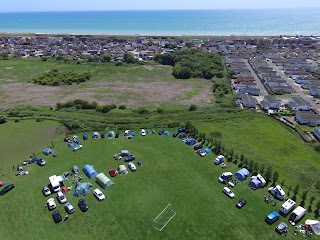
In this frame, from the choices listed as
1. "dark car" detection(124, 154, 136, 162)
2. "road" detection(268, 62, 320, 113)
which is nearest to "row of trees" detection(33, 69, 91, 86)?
"dark car" detection(124, 154, 136, 162)

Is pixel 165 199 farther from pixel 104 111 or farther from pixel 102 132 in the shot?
pixel 104 111

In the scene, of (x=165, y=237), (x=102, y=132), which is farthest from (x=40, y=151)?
(x=165, y=237)

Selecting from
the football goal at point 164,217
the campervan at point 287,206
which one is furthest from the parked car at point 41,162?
the campervan at point 287,206

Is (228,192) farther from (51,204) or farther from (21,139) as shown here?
(21,139)

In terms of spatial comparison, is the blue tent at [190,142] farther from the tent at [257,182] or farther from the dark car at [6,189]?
the dark car at [6,189]

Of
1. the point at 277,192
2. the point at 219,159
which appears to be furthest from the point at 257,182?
the point at 219,159

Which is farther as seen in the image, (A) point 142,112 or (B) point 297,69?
(B) point 297,69
